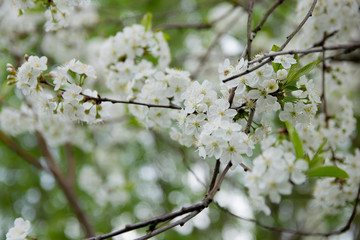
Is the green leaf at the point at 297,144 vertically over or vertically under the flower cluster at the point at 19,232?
over

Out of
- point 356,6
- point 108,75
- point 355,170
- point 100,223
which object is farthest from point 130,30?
point 100,223

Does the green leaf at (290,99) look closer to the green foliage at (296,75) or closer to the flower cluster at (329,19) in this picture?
the green foliage at (296,75)

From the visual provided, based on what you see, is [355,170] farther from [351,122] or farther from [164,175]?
Answer: [164,175]

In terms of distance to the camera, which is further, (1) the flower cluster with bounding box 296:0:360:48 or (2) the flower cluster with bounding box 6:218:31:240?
(1) the flower cluster with bounding box 296:0:360:48

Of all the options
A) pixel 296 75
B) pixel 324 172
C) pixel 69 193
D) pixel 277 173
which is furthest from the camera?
pixel 69 193

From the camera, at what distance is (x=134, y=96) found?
2299mm

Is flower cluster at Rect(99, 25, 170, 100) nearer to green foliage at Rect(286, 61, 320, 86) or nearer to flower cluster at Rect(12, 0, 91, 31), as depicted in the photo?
flower cluster at Rect(12, 0, 91, 31)

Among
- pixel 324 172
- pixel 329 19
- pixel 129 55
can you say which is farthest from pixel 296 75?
pixel 129 55

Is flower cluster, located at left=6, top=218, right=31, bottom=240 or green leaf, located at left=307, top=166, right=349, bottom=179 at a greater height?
green leaf, located at left=307, top=166, right=349, bottom=179

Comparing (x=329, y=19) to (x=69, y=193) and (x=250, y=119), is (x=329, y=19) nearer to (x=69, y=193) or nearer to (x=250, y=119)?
(x=250, y=119)

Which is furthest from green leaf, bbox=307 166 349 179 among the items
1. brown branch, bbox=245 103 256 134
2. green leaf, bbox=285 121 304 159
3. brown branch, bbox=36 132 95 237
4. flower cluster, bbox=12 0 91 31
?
brown branch, bbox=36 132 95 237

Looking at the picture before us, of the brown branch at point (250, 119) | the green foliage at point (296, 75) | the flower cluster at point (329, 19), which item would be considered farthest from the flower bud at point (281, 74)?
the flower cluster at point (329, 19)

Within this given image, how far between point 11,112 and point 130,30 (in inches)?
70.5

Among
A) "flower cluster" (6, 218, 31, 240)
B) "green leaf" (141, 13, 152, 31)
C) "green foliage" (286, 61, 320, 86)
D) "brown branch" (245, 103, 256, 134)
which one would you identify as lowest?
"flower cluster" (6, 218, 31, 240)
